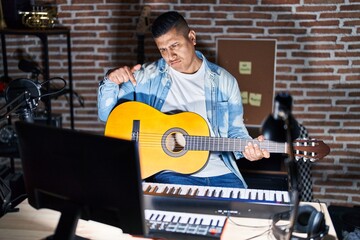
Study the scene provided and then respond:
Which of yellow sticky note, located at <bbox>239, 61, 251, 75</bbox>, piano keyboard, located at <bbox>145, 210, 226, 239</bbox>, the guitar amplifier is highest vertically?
yellow sticky note, located at <bbox>239, 61, 251, 75</bbox>

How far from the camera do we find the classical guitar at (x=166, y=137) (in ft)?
8.45

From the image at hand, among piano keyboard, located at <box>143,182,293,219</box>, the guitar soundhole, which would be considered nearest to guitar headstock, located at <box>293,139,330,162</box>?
piano keyboard, located at <box>143,182,293,219</box>

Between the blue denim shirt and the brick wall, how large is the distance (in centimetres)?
128

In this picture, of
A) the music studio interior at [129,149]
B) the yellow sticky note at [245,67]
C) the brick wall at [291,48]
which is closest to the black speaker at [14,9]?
the music studio interior at [129,149]

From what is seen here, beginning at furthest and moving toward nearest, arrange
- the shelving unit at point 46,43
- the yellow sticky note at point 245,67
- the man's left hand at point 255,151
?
the yellow sticky note at point 245,67
the shelving unit at point 46,43
the man's left hand at point 255,151

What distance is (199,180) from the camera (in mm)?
2623

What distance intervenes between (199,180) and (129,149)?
4.32ft

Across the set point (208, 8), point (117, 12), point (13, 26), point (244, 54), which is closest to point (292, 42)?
point (244, 54)

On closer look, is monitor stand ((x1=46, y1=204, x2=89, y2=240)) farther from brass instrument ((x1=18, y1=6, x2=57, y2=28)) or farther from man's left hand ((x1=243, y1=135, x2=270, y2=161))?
brass instrument ((x1=18, y1=6, x2=57, y2=28))

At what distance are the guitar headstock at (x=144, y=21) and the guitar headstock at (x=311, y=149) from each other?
80.0 inches

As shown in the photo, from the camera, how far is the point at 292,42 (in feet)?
13.0

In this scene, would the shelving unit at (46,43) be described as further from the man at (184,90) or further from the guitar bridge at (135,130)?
the guitar bridge at (135,130)

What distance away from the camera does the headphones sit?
168cm

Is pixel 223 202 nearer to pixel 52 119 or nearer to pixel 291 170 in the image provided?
pixel 291 170
